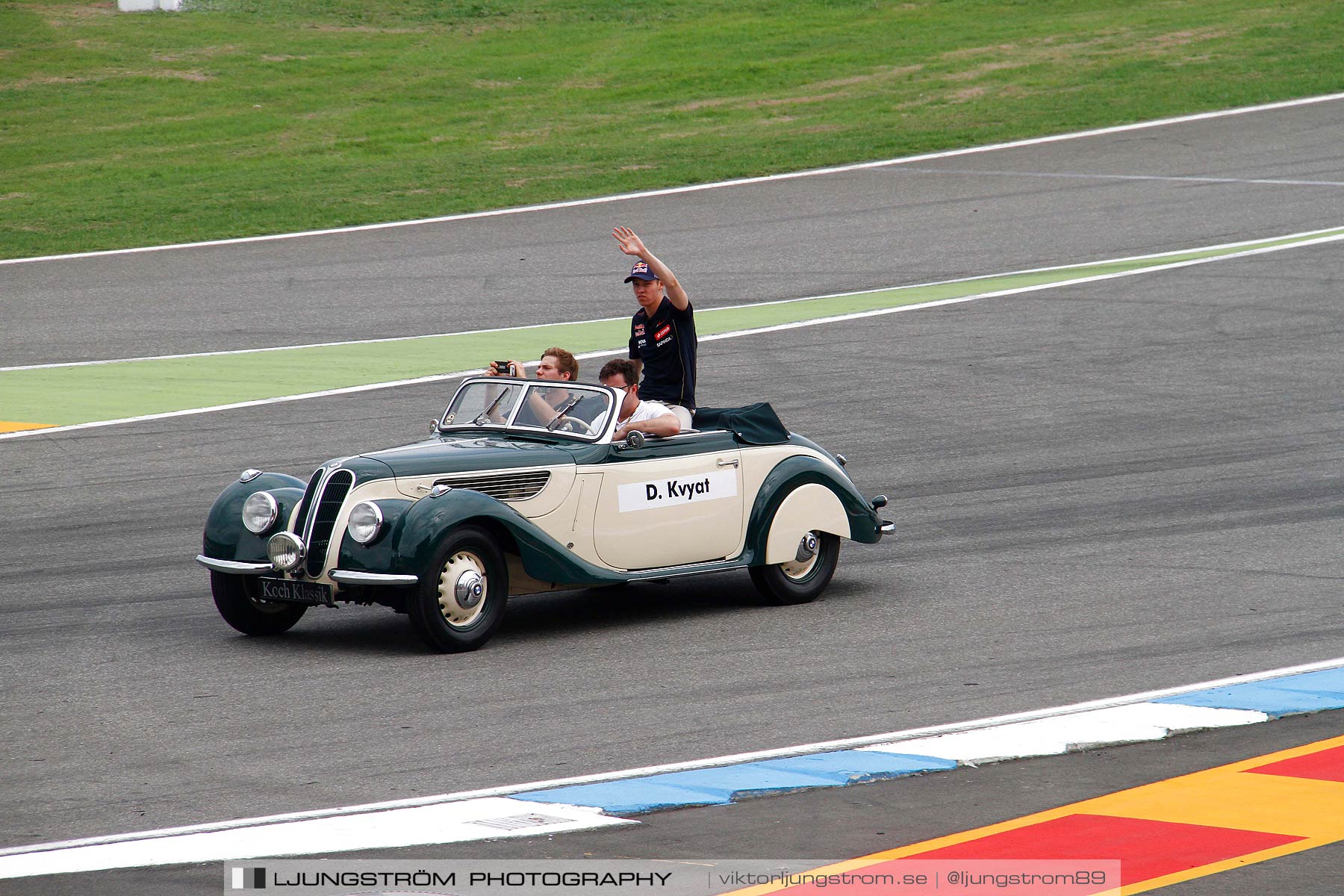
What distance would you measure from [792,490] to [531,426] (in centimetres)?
164

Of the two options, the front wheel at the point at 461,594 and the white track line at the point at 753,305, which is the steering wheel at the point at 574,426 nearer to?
the front wheel at the point at 461,594

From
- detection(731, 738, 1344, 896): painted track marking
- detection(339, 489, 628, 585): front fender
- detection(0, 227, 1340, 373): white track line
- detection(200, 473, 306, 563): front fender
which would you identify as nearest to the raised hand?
detection(339, 489, 628, 585): front fender

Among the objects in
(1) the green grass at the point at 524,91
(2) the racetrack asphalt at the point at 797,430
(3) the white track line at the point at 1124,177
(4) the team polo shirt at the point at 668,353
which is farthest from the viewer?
(1) the green grass at the point at 524,91

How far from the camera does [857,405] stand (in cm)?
1584

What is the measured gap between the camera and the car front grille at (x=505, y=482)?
9578mm

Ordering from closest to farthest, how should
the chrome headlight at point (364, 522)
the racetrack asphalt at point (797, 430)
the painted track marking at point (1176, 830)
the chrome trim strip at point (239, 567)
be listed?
the painted track marking at point (1176, 830)
the racetrack asphalt at point (797, 430)
the chrome headlight at point (364, 522)
the chrome trim strip at point (239, 567)

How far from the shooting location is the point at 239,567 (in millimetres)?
9508

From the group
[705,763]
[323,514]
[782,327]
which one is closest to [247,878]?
[705,763]

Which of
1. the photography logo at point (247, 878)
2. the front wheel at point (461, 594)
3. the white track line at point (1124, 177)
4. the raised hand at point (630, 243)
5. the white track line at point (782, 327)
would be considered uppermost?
the raised hand at point (630, 243)

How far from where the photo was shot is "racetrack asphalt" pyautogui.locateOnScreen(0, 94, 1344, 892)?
8023 millimetres

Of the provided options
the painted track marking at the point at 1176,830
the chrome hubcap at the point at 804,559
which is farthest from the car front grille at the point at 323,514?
the painted track marking at the point at 1176,830

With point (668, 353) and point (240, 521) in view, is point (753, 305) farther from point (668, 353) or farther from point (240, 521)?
point (240, 521)

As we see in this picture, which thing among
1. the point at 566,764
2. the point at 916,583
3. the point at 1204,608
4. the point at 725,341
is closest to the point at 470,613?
the point at 566,764

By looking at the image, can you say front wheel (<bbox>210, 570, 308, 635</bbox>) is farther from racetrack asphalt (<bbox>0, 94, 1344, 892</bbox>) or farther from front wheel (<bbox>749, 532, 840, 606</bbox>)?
front wheel (<bbox>749, 532, 840, 606</bbox>)
